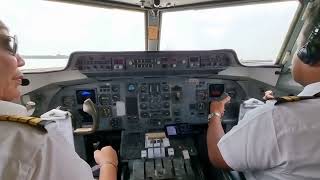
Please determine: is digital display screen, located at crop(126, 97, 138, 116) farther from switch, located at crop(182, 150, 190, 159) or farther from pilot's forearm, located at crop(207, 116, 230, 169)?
pilot's forearm, located at crop(207, 116, 230, 169)

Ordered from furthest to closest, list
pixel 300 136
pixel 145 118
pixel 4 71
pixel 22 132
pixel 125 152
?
pixel 145 118 < pixel 125 152 < pixel 300 136 < pixel 4 71 < pixel 22 132

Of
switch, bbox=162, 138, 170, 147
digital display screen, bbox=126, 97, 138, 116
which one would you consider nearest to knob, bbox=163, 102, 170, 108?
digital display screen, bbox=126, 97, 138, 116

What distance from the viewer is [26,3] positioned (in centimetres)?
271

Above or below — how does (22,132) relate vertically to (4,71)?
below

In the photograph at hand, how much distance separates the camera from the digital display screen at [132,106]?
276 centimetres

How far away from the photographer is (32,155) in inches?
29.9

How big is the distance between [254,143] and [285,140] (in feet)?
0.38

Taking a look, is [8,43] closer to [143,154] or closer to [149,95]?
[143,154]

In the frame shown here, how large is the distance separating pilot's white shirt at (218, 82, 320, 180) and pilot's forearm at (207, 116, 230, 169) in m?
0.38

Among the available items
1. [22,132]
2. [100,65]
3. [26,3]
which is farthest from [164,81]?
[22,132]

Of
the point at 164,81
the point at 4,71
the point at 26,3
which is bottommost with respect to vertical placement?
the point at 164,81

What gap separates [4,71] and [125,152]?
1.59m

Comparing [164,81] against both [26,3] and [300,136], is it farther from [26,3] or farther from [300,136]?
[300,136]

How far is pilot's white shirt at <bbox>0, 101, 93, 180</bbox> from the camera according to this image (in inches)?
28.6
